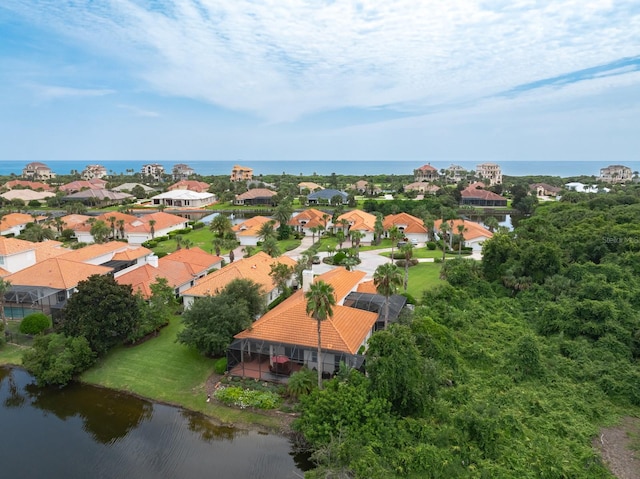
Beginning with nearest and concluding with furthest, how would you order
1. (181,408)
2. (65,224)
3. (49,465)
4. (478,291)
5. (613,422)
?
(49,465) < (613,422) < (181,408) < (478,291) < (65,224)

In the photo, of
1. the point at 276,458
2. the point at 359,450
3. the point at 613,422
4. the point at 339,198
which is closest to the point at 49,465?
the point at 276,458

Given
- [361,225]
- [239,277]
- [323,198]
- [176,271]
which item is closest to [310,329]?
[239,277]

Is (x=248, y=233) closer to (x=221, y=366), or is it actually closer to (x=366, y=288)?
(x=366, y=288)

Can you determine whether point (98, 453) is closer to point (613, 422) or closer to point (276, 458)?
point (276, 458)

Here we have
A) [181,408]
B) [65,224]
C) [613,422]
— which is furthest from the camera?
[65,224]

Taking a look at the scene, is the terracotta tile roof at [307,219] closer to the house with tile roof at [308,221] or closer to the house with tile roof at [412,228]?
the house with tile roof at [308,221]

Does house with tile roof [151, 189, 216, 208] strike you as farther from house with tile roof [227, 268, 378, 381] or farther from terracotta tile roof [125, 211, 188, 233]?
house with tile roof [227, 268, 378, 381]

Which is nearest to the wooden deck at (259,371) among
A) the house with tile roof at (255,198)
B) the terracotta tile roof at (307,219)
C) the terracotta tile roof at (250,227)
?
the terracotta tile roof at (250,227)
